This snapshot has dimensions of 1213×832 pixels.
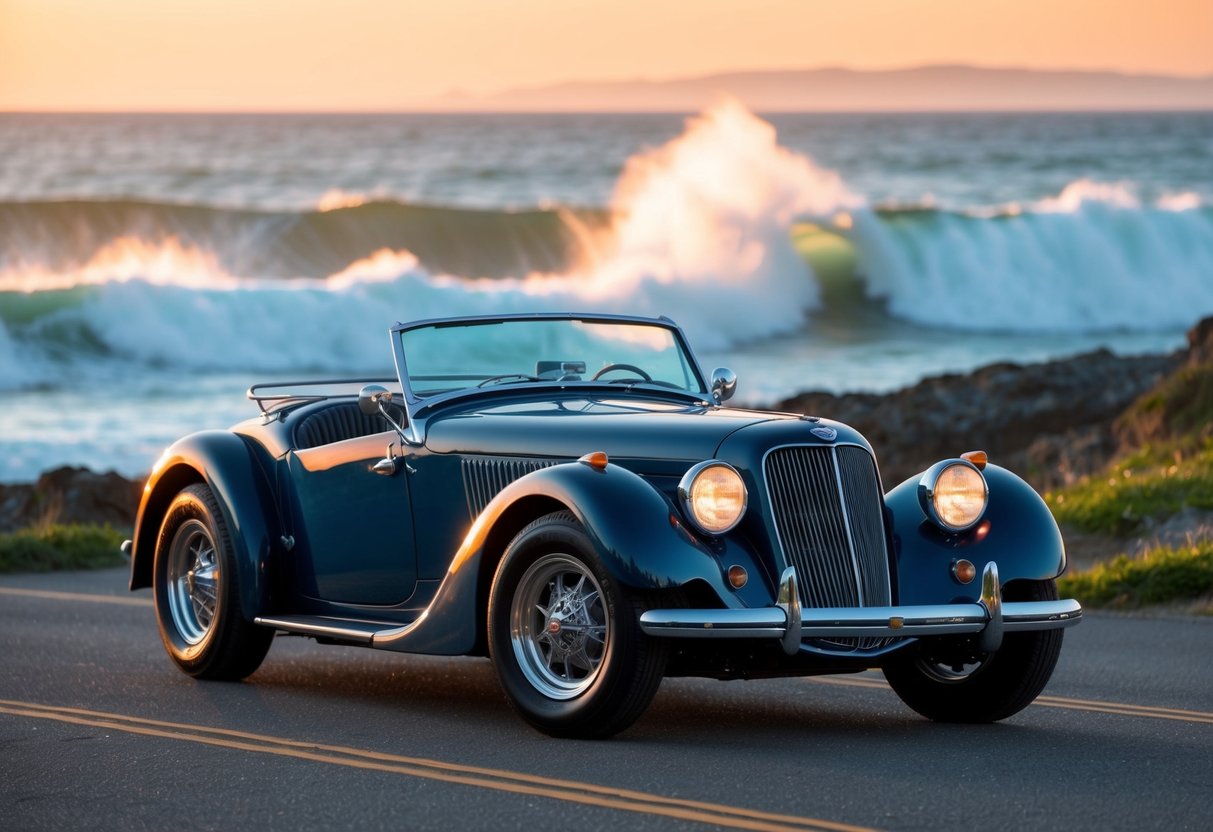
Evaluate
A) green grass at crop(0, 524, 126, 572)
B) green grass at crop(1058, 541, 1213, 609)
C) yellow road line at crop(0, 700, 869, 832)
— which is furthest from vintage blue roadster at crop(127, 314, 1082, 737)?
green grass at crop(0, 524, 126, 572)

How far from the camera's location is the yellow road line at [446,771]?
18.6ft

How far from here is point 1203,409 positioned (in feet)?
56.7

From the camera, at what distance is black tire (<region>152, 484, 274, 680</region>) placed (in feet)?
29.0

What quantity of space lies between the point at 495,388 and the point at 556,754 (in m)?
2.24

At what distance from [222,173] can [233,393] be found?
37.9m

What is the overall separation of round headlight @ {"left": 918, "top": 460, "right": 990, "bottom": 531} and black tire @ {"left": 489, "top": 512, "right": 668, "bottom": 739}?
1.38 meters

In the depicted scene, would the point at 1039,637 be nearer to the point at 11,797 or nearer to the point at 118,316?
the point at 11,797

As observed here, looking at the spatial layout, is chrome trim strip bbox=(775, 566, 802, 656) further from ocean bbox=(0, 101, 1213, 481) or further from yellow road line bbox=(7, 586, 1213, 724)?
ocean bbox=(0, 101, 1213, 481)

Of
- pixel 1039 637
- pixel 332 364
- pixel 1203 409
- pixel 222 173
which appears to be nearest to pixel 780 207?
pixel 332 364

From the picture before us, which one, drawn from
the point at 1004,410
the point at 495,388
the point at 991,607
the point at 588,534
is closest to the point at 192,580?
the point at 495,388

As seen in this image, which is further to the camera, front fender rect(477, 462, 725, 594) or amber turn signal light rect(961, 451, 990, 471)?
amber turn signal light rect(961, 451, 990, 471)

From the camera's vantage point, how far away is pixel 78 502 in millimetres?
17656

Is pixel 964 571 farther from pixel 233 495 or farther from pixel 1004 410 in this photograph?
pixel 1004 410

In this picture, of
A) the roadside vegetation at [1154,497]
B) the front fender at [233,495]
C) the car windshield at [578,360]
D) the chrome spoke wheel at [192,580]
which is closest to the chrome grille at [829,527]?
the car windshield at [578,360]
